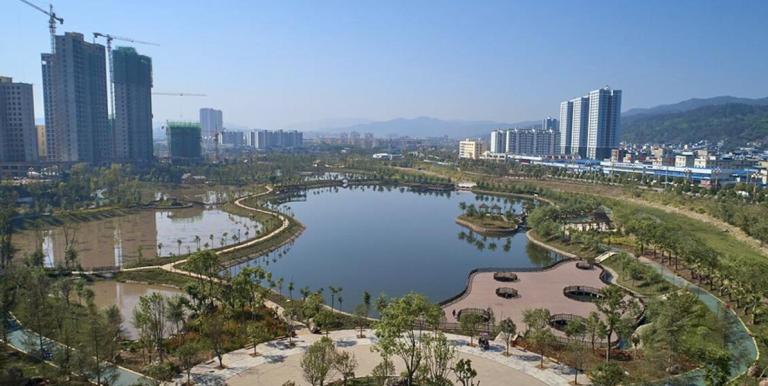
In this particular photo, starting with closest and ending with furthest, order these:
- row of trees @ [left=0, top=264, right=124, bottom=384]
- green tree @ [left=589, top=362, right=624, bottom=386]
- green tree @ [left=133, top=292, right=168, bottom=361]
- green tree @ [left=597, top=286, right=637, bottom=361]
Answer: green tree @ [left=589, top=362, right=624, bottom=386], row of trees @ [left=0, top=264, right=124, bottom=384], green tree @ [left=133, top=292, right=168, bottom=361], green tree @ [left=597, top=286, right=637, bottom=361]

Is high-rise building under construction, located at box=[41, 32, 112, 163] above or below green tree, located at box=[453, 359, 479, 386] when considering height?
above

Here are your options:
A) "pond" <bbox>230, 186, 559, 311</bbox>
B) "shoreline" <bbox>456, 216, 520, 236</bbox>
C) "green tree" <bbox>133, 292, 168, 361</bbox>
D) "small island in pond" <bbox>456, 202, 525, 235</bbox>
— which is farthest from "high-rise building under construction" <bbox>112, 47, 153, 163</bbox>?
"green tree" <bbox>133, 292, 168, 361</bbox>

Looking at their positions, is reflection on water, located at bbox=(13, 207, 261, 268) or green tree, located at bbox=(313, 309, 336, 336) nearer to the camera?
green tree, located at bbox=(313, 309, 336, 336)

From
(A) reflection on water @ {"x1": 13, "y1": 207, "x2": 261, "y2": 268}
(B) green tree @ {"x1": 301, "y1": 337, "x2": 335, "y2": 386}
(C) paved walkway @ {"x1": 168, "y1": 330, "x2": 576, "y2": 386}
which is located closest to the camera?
(B) green tree @ {"x1": 301, "y1": 337, "x2": 335, "y2": 386}

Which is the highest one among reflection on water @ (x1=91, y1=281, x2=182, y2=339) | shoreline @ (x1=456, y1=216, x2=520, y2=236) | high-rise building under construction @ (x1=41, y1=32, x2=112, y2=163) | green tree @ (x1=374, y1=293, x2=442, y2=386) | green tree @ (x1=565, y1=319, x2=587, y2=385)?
high-rise building under construction @ (x1=41, y1=32, x2=112, y2=163)

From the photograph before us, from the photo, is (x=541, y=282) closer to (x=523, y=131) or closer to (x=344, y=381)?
(x=344, y=381)


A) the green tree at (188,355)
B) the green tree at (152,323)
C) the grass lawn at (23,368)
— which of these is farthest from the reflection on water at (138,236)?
the green tree at (188,355)

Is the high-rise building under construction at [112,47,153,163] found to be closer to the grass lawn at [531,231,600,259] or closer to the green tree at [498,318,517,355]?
the grass lawn at [531,231,600,259]
